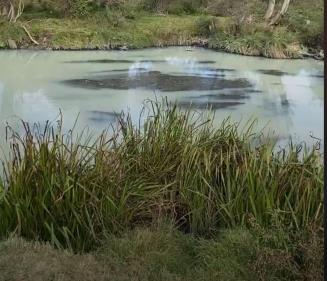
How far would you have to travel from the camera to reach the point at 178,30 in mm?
17594

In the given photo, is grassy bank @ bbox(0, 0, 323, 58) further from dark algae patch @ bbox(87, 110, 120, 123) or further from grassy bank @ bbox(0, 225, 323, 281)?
grassy bank @ bbox(0, 225, 323, 281)

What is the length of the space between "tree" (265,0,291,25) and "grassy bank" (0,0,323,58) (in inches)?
7.9

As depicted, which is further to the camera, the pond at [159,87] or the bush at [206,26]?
the bush at [206,26]

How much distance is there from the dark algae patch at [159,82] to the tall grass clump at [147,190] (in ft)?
20.9

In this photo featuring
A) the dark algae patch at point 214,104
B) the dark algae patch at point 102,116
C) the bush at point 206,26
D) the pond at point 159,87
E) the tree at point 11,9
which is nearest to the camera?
the dark algae patch at point 102,116

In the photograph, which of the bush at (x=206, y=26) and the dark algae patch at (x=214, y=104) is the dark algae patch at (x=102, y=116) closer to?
the dark algae patch at (x=214, y=104)

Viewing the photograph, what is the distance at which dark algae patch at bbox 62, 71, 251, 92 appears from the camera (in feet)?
31.9

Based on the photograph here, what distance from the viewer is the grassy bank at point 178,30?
15578 mm

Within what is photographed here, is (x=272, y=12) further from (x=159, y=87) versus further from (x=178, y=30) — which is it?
(x=159, y=87)

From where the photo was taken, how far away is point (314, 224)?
2.33 meters

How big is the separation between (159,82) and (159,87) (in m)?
0.50

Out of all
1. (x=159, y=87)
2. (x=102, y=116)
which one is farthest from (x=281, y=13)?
(x=102, y=116)

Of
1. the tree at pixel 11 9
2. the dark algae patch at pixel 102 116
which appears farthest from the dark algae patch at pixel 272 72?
the tree at pixel 11 9

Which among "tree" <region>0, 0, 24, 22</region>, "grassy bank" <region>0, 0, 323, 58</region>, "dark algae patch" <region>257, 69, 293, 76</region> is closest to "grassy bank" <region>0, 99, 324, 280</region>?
"dark algae patch" <region>257, 69, 293, 76</region>
